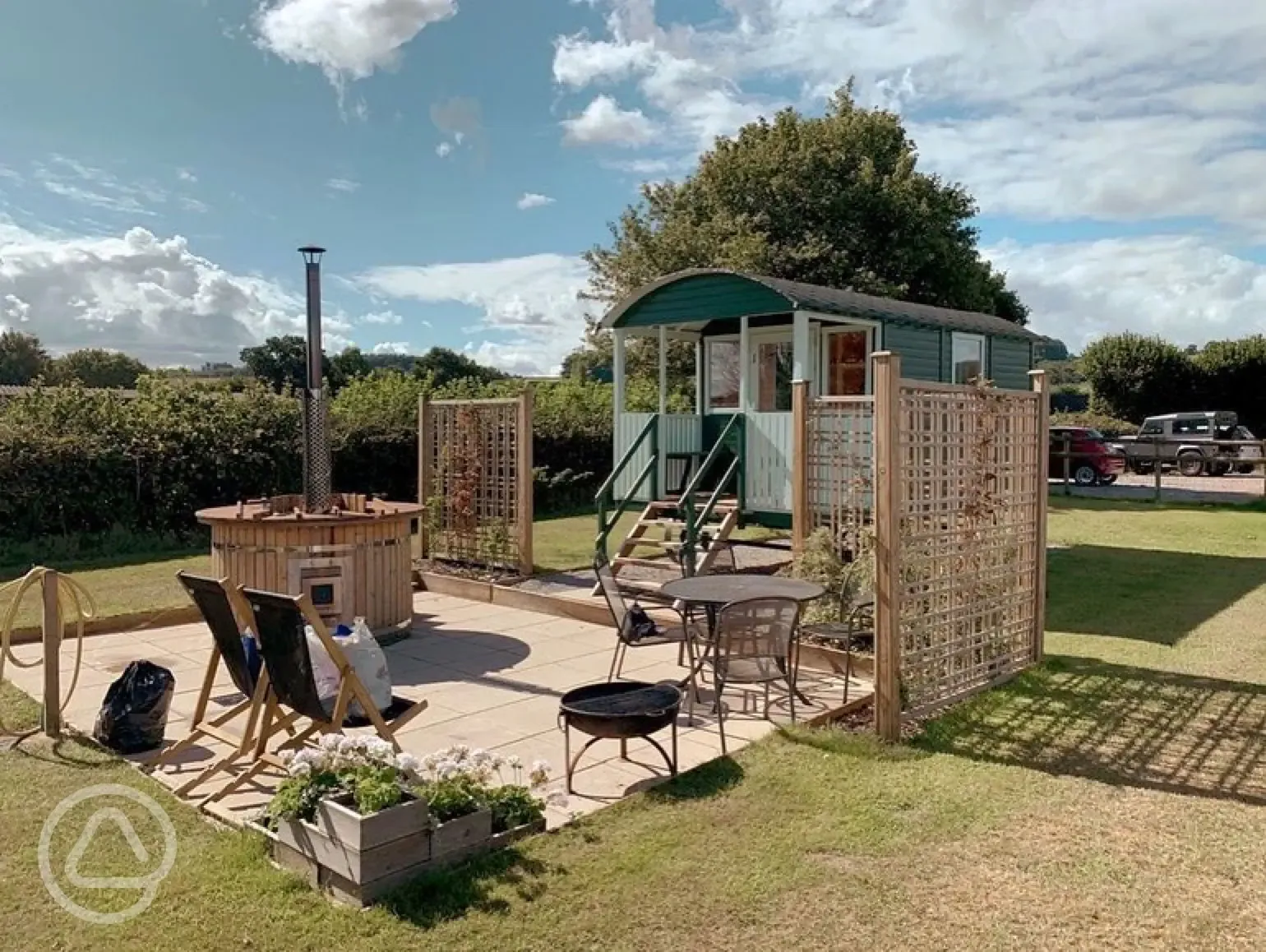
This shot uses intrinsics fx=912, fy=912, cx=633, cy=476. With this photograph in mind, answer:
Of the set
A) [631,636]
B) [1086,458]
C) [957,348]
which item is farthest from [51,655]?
[1086,458]

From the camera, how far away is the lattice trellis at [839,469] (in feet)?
22.1

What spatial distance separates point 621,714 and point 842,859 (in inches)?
43.1

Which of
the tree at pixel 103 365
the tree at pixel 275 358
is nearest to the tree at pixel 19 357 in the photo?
the tree at pixel 103 365

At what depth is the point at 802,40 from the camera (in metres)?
11.4

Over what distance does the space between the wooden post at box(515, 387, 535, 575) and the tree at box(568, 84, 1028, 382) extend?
11125 millimetres

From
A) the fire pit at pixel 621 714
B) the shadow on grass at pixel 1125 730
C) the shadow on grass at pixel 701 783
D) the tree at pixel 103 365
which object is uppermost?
the tree at pixel 103 365

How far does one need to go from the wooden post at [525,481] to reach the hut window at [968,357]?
5.76 meters

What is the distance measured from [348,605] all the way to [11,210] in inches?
349

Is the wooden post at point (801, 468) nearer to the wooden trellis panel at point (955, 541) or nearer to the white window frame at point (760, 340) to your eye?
the wooden trellis panel at point (955, 541)

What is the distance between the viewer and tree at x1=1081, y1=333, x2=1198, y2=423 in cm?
3150

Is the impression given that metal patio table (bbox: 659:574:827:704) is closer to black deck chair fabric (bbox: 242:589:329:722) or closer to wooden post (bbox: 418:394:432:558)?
black deck chair fabric (bbox: 242:589:329:722)

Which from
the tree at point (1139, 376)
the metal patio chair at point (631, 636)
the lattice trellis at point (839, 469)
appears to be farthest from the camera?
the tree at point (1139, 376)

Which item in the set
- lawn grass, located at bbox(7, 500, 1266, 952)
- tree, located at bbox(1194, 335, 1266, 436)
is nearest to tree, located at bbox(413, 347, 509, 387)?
tree, located at bbox(1194, 335, 1266, 436)

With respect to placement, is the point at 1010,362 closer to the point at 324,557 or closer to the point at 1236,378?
the point at 324,557
